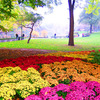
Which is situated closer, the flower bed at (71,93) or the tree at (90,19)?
the flower bed at (71,93)

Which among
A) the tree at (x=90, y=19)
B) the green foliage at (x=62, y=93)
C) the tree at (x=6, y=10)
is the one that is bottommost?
the green foliage at (x=62, y=93)

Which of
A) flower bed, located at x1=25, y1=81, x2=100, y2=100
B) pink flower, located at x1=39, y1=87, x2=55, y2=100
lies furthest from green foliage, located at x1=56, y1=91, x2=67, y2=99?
pink flower, located at x1=39, y1=87, x2=55, y2=100

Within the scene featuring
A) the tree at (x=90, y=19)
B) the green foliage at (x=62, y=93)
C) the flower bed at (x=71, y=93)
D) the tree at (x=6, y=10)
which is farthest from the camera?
the tree at (x=90, y=19)

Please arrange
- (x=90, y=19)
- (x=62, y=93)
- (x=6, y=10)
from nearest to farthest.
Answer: (x=62, y=93), (x=6, y=10), (x=90, y=19)

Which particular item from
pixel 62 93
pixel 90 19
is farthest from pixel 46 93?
pixel 90 19

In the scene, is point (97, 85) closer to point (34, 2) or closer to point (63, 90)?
point (63, 90)

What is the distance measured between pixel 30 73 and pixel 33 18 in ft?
45.3

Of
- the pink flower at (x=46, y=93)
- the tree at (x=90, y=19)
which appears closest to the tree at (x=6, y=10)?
the pink flower at (x=46, y=93)

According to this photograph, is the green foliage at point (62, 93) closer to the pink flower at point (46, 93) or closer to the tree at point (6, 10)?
the pink flower at point (46, 93)

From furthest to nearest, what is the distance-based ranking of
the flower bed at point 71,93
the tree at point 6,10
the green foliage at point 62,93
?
the tree at point 6,10
the green foliage at point 62,93
the flower bed at point 71,93

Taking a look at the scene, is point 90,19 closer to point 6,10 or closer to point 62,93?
point 6,10

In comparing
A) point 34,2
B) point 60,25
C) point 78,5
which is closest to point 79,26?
point 60,25

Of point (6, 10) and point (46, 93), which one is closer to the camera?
point (46, 93)

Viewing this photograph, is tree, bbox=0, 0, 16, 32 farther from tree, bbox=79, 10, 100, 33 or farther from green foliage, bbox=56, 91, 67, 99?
tree, bbox=79, 10, 100, 33
